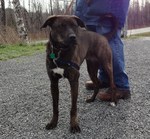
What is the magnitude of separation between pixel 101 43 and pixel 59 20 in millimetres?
947

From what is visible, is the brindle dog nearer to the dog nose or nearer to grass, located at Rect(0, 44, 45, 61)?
the dog nose

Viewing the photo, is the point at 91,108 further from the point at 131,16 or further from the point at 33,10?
the point at 131,16

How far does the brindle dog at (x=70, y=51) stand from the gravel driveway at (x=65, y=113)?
0.18m

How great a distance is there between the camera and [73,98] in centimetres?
346

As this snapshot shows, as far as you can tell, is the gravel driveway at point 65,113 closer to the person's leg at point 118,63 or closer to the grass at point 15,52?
the person's leg at point 118,63

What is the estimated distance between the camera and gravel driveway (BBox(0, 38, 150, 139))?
3330 millimetres

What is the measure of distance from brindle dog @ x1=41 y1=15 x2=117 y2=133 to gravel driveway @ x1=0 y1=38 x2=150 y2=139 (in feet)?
0.58

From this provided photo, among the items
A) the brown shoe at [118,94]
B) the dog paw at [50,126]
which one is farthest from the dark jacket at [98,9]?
the dog paw at [50,126]

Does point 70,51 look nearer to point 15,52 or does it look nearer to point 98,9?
point 98,9

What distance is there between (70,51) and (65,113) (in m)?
0.85

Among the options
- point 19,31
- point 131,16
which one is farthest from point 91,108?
point 131,16

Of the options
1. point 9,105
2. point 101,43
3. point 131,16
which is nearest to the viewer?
point 101,43

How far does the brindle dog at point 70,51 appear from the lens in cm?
321

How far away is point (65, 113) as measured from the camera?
3.92 m
